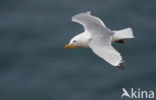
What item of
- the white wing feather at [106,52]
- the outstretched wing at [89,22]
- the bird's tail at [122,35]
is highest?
the outstretched wing at [89,22]

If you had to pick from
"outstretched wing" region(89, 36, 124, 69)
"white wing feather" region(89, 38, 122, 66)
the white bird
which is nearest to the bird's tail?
the white bird

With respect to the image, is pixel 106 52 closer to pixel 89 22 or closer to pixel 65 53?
pixel 89 22

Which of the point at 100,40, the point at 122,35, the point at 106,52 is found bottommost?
the point at 106,52

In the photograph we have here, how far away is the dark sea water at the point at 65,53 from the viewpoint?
1792 centimetres

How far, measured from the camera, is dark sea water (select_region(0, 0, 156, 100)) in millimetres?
17922

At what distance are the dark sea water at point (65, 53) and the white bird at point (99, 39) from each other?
7.74 feet

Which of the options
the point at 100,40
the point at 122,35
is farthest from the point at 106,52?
the point at 122,35

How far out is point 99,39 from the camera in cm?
1498

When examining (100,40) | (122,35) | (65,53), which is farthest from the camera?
(65,53)

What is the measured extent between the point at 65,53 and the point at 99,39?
3.72m

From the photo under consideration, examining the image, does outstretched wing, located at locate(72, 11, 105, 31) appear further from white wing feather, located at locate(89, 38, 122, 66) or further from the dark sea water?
the dark sea water

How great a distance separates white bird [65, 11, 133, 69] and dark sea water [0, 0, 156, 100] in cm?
236

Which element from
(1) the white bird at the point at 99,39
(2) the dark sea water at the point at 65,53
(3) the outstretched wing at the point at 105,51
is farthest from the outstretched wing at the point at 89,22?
(2) the dark sea water at the point at 65,53

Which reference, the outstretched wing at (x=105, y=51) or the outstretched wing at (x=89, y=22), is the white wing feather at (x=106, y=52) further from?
the outstretched wing at (x=89, y=22)
